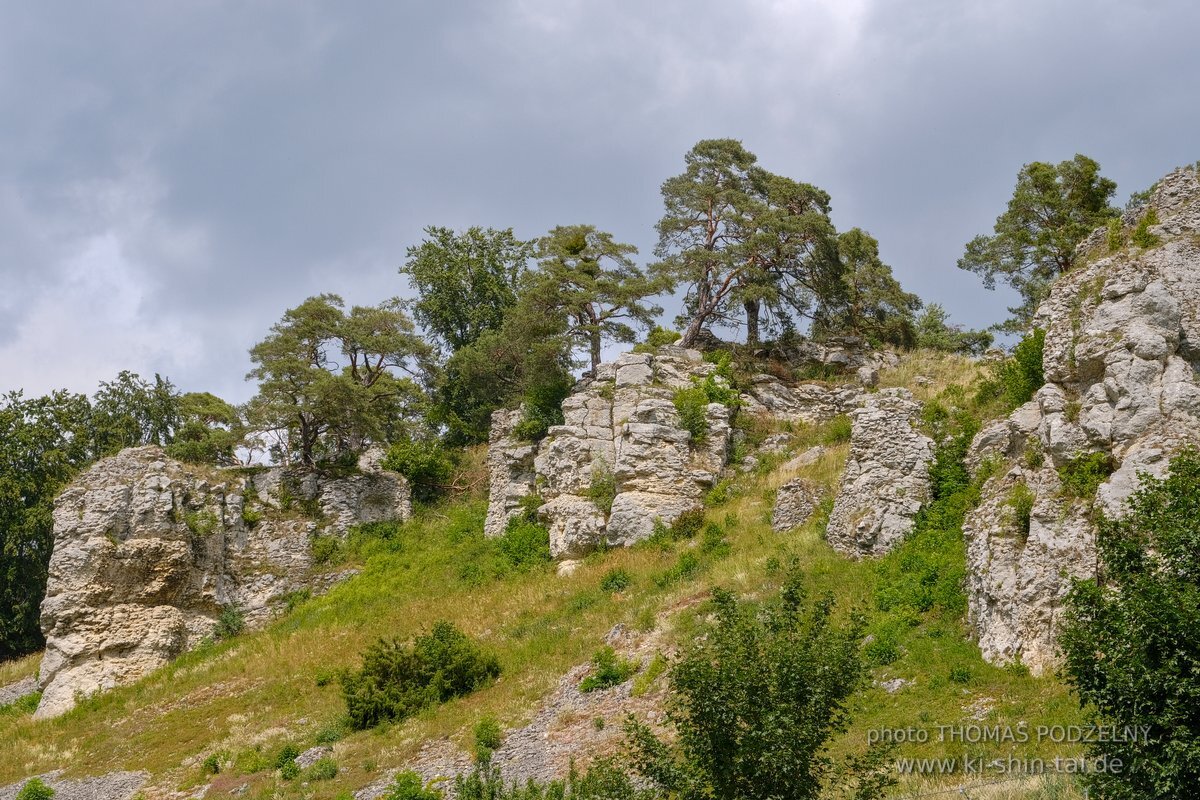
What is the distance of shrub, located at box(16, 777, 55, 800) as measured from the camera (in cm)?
1672

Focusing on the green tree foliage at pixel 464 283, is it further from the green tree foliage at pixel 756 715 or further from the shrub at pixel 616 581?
the green tree foliage at pixel 756 715

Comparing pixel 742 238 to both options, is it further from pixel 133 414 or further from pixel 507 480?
pixel 133 414

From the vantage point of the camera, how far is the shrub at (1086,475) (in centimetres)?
1413

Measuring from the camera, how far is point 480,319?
42.4 m

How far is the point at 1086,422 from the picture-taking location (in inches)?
589

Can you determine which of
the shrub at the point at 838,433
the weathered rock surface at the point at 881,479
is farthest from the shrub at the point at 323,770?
the shrub at the point at 838,433

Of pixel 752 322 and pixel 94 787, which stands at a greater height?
pixel 752 322

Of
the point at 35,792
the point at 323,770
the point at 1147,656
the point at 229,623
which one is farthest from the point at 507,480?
the point at 1147,656

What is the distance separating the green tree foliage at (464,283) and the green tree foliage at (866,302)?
15348 millimetres

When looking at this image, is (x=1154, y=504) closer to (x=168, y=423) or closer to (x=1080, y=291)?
(x=1080, y=291)

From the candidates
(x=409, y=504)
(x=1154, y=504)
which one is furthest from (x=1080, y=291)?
(x=409, y=504)

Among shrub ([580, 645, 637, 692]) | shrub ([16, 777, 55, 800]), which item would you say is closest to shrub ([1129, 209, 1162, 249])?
shrub ([580, 645, 637, 692])

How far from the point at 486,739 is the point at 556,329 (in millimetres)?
18423

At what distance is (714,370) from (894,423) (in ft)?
32.0
